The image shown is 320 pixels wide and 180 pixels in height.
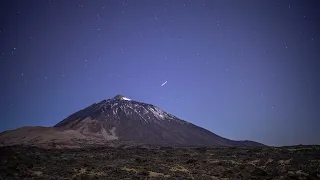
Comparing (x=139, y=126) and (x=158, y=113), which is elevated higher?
(x=158, y=113)

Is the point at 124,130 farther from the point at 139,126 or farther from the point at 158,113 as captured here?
the point at 158,113

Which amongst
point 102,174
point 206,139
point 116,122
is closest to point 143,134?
point 116,122

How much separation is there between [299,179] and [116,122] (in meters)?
114

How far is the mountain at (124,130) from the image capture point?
9801cm

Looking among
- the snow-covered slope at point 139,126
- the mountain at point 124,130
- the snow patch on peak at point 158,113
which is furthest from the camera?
the snow patch on peak at point 158,113

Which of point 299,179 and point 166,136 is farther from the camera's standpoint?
point 166,136

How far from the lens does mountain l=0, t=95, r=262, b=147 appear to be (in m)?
98.0

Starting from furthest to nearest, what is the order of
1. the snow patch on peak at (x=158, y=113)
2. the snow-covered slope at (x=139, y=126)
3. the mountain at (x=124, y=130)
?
the snow patch on peak at (x=158, y=113), the snow-covered slope at (x=139, y=126), the mountain at (x=124, y=130)

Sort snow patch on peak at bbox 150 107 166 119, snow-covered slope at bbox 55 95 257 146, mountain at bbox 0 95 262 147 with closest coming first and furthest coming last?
mountain at bbox 0 95 262 147, snow-covered slope at bbox 55 95 257 146, snow patch on peak at bbox 150 107 166 119

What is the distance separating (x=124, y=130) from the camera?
400ft

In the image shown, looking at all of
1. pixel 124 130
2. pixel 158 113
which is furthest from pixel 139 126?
pixel 158 113

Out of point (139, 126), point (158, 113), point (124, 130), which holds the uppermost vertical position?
point (158, 113)

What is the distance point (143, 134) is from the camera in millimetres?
118812

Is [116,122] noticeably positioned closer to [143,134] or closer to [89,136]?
[143,134]
